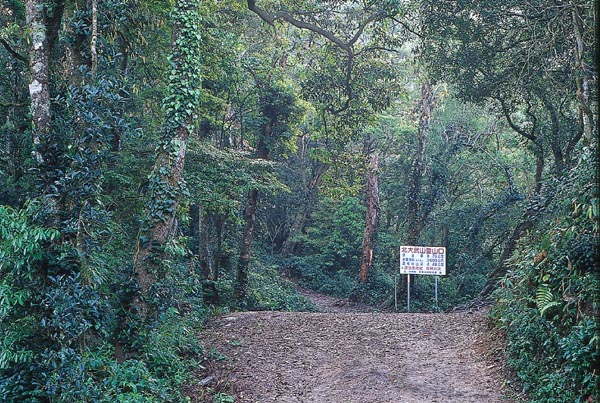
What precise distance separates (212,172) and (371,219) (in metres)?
10.6

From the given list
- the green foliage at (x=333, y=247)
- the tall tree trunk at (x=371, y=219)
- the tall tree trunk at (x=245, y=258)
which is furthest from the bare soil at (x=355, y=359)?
the green foliage at (x=333, y=247)

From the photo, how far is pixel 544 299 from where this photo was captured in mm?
6805

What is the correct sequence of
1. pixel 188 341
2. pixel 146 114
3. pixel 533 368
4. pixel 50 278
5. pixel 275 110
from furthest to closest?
pixel 275 110 → pixel 146 114 → pixel 188 341 → pixel 533 368 → pixel 50 278

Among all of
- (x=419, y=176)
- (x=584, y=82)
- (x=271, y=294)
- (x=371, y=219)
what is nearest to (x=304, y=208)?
(x=371, y=219)

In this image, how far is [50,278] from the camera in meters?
6.26

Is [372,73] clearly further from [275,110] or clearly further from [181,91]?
[181,91]

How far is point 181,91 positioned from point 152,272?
285 centimetres

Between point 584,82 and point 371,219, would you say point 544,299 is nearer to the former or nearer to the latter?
point 584,82

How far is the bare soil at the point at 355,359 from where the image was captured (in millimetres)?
7332

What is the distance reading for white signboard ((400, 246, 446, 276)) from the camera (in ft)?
46.6

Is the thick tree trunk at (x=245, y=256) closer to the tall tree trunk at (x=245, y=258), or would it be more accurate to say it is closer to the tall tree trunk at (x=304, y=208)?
the tall tree trunk at (x=245, y=258)

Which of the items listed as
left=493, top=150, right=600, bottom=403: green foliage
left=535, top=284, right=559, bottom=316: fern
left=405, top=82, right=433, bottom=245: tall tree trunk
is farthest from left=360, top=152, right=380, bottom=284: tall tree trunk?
left=535, top=284, right=559, bottom=316: fern

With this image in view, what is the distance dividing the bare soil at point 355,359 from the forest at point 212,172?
1.83ft

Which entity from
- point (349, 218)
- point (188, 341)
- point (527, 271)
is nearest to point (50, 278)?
point (188, 341)
